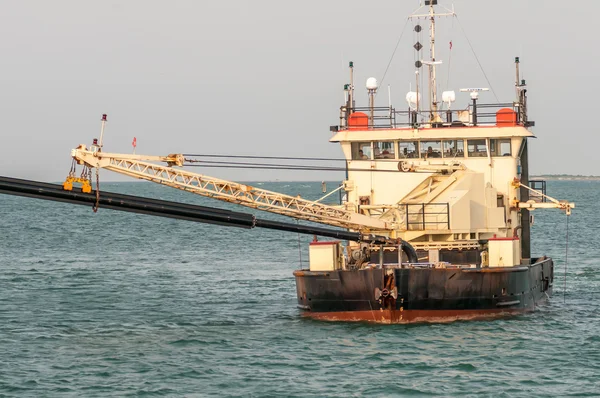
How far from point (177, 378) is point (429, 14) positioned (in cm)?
2177

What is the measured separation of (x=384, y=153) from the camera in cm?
3953

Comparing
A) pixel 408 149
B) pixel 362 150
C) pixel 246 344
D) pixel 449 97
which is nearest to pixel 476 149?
pixel 408 149

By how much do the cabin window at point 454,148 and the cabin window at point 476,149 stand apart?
26 centimetres

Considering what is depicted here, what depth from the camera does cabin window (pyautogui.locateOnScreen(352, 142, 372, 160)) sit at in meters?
39.5

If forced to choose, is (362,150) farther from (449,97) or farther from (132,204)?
(132,204)

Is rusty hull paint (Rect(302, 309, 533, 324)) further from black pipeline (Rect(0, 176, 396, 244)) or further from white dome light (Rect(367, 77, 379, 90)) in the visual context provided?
white dome light (Rect(367, 77, 379, 90))

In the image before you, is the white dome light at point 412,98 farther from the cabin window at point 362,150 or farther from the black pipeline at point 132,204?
the black pipeline at point 132,204

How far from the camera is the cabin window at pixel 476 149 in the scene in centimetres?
3950

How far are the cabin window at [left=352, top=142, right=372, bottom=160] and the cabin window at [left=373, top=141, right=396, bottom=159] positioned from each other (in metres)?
0.26

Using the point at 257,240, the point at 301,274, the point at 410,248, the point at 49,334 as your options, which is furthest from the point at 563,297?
the point at 257,240

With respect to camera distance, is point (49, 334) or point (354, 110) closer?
point (49, 334)

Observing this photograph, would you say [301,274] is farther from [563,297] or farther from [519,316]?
[563,297]

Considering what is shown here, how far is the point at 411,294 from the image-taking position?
32250 millimetres

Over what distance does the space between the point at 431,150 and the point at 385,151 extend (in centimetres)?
170
